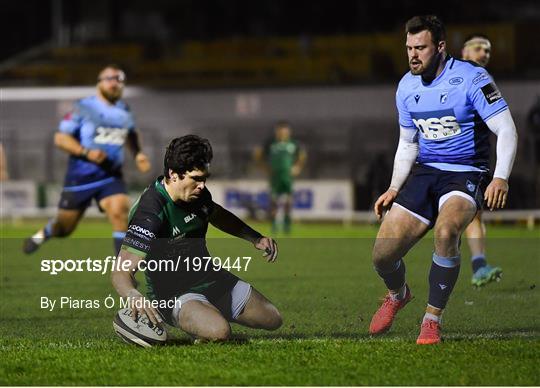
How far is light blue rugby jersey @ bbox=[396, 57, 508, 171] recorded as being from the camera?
7.30 metres

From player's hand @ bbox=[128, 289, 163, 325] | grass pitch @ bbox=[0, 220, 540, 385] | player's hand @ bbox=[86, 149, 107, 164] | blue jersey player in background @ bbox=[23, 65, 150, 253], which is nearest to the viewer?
grass pitch @ bbox=[0, 220, 540, 385]

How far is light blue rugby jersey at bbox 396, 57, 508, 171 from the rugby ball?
7.30ft

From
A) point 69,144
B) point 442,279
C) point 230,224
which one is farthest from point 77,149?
point 442,279

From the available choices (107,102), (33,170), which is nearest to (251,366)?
(107,102)

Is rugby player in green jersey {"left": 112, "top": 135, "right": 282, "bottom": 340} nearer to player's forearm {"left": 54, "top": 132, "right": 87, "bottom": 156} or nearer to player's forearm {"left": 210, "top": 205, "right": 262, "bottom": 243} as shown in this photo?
player's forearm {"left": 210, "top": 205, "right": 262, "bottom": 243}

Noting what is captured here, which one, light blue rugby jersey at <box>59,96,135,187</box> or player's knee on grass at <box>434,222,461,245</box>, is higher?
player's knee on grass at <box>434,222,461,245</box>

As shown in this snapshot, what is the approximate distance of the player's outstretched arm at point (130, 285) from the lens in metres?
6.41

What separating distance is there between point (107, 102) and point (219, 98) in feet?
55.4

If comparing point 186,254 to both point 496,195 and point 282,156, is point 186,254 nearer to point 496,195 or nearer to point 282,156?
point 496,195

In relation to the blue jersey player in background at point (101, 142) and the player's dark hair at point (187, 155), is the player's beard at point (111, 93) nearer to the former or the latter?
the blue jersey player in background at point (101, 142)

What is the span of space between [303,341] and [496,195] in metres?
1.51

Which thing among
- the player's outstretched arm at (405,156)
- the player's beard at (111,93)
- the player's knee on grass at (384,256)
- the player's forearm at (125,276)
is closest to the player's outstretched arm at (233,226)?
the player's forearm at (125,276)

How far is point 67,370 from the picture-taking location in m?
6.24

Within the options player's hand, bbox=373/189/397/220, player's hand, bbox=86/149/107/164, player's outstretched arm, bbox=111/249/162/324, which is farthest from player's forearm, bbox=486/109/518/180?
player's hand, bbox=86/149/107/164
